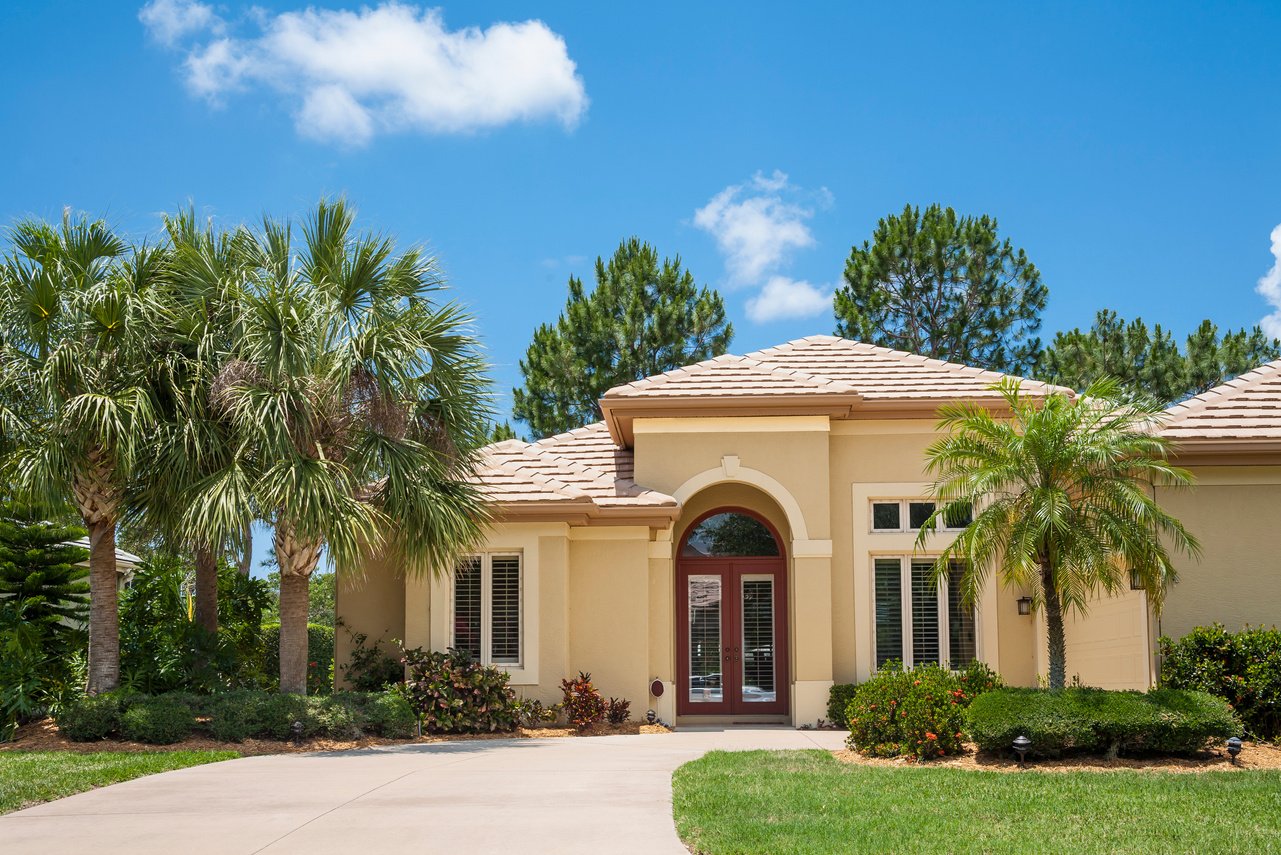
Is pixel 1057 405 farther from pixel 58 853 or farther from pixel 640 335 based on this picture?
pixel 640 335

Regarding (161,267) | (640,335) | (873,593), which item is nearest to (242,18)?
(161,267)

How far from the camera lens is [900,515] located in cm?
1842

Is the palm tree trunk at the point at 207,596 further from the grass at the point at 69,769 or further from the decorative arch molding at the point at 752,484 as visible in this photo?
the decorative arch molding at the point at 752,484

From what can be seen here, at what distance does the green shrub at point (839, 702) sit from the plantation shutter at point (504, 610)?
185 inches

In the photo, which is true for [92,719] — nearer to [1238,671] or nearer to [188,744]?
[188,744]

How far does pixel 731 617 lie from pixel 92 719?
9.64 meters

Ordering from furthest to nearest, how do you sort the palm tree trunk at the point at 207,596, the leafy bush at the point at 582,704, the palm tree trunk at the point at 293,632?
the palm tree trunk at the point at 207,596, the leafy bush at the point at 582,704, the palm tree trunk at the point at 293,632

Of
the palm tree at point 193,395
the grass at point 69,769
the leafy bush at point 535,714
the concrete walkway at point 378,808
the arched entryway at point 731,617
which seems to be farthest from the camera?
the arched entryway at point 731,617

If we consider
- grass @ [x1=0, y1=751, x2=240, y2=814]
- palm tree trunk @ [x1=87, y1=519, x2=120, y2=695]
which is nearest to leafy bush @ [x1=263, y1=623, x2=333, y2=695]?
palm tree trunk @ [x1=87, y1=519, x2=120, y2=695]

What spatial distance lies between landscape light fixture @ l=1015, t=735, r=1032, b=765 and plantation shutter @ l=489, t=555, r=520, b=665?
324 inches

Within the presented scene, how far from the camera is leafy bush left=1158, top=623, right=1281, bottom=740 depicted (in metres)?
12.8

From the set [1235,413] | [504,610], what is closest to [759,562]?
[504,610]

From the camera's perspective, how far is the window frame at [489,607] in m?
17.4

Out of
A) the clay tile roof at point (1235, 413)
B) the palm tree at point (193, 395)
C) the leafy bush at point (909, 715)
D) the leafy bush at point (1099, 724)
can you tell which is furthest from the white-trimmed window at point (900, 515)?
the palm tree at point (193, 395)
